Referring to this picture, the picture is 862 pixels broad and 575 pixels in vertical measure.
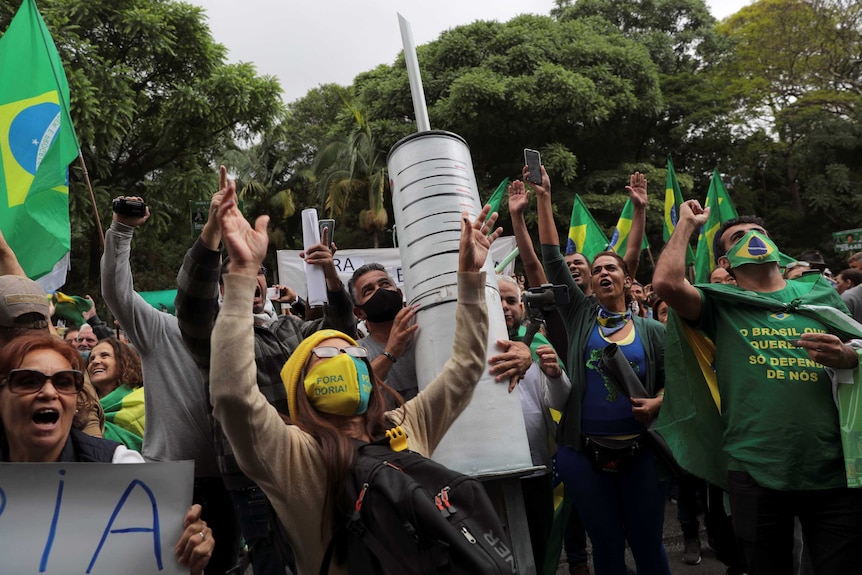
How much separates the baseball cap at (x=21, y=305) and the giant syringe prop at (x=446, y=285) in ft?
4.50

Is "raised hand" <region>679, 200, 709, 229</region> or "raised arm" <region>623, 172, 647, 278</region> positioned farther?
"raised arm" <region>623, 172, 647, 278</region>

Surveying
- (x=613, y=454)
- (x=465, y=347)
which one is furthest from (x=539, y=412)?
(x=465, y=347)

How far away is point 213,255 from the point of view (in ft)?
8.79

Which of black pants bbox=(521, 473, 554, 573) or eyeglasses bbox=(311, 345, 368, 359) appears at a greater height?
eyeglasses bbox=(311, 345, 368, 359)

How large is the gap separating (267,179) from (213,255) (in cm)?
2935

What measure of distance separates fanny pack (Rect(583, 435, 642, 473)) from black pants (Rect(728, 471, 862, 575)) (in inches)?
21.3

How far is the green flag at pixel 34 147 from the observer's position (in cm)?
418

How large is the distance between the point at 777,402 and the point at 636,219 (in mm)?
1453

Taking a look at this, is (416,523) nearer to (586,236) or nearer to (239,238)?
(239,238)

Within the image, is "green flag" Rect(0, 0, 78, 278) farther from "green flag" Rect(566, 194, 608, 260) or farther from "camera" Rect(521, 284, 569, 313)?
"green flag" Rect(566, 194, 608, 260)

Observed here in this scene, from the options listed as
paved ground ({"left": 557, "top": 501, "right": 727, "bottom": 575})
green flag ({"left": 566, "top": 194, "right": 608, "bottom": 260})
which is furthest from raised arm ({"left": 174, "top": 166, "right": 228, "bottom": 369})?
green flag ({"left": 566, "top": 194, "right": 608, "bottom": 260})

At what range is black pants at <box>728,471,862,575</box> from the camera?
287 centimetres

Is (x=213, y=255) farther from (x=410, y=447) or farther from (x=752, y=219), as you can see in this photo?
(x=752, y=219)

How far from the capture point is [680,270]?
10.3 feet
